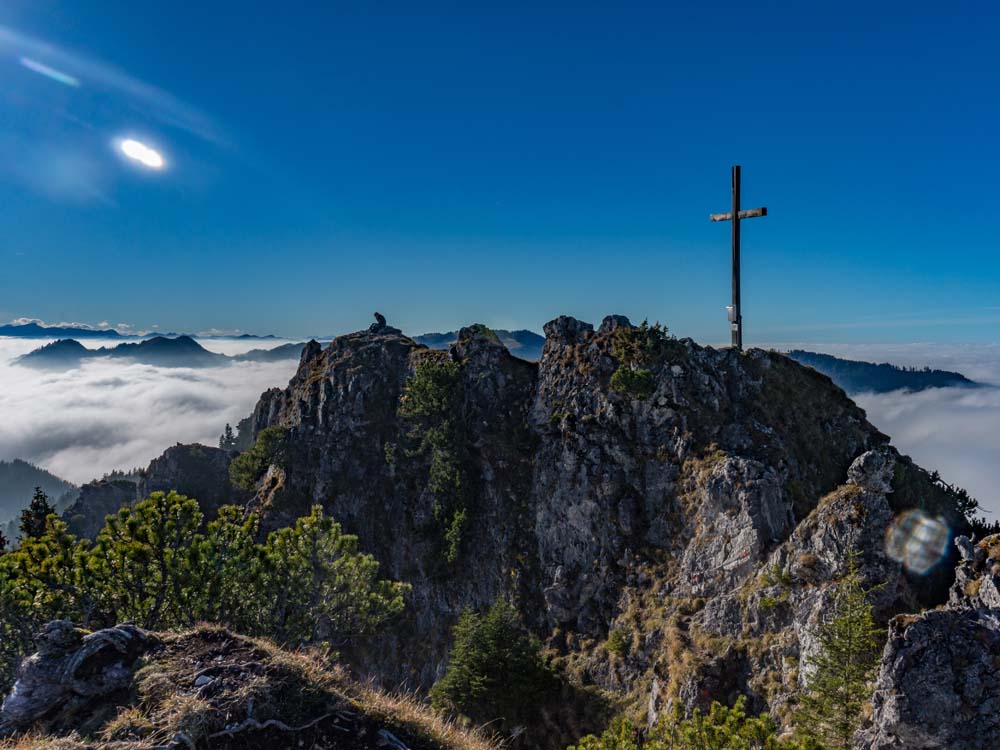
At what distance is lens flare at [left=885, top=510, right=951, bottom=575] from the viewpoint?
19875 millimetres

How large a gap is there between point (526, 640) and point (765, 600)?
16.9 m

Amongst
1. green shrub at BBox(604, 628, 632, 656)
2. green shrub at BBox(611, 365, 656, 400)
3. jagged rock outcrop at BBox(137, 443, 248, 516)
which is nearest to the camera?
green shrub at BBox(604, 628, 632, 656)

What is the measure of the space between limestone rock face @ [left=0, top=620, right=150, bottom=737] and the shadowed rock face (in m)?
23.4

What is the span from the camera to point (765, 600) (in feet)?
79.0

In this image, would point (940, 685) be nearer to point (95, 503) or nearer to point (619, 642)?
point (619, 642)

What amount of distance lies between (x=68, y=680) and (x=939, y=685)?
20.4 metres

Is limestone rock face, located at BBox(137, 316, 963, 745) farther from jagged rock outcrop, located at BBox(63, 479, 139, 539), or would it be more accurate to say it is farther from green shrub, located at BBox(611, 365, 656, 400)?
jagged rock outcrop, located at BBox(63, 479, 139, 539)

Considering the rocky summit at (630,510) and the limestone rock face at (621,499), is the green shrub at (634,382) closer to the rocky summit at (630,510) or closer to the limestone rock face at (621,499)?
the rocky summit at (630,510)

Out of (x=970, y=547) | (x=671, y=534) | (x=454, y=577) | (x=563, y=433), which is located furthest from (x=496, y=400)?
(x=970, y=547)

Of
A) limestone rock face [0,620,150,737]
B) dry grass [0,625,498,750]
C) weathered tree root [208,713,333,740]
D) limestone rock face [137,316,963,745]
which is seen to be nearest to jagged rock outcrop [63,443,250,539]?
limestone rock face [137,316,963,745]

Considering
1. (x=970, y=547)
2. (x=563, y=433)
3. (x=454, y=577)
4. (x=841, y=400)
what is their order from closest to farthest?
(x=970, y=547)
(x=841, y=400)
(x=563, y=433)
(x=454, y=577)

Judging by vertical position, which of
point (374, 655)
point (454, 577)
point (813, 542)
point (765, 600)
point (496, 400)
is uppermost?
point (496, 400)

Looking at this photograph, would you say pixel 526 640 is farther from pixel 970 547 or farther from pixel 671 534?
pixel 970 547

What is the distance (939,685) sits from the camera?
11680mm
